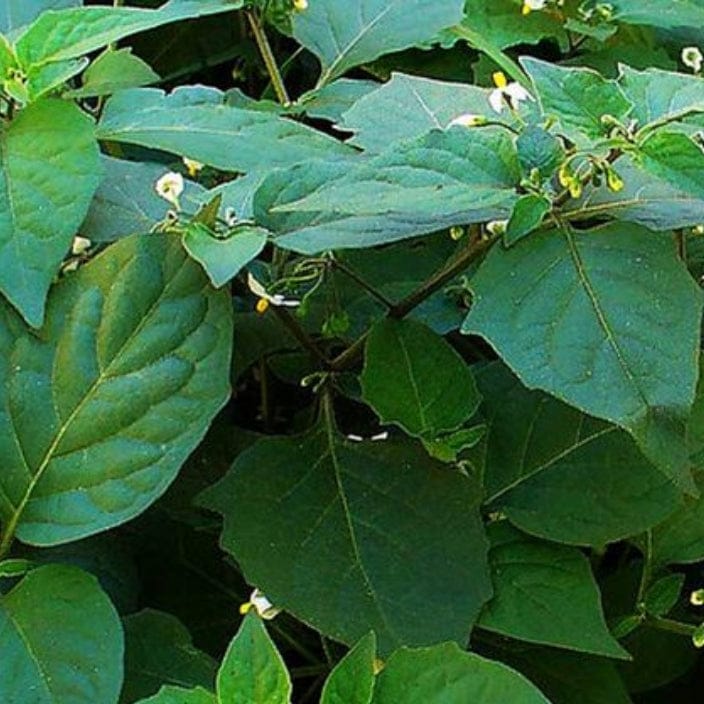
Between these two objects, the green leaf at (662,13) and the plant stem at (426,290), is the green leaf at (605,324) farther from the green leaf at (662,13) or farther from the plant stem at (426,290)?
the green leaf at (662,13)

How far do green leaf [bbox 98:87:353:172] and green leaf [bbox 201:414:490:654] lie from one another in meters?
0.12

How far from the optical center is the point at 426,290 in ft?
1.97

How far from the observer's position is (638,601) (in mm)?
639

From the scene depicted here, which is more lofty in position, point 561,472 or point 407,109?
point 407,109

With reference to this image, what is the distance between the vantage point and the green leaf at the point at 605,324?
50 centimetres

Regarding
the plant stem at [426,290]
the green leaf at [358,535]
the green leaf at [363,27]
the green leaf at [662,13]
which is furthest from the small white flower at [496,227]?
the green leaf at [662,13]

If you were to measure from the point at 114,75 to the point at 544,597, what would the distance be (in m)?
0.29

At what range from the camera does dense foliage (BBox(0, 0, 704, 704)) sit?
1.68 feet

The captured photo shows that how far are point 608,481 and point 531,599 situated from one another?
0.06 metres

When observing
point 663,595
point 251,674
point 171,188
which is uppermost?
point 171,188

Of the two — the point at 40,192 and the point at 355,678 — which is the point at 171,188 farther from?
the point at 355,678

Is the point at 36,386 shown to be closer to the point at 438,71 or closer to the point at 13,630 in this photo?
the point at 13,630

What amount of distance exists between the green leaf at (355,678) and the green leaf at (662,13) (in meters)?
0.52

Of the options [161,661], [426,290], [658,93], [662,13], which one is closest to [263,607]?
[161,661]
